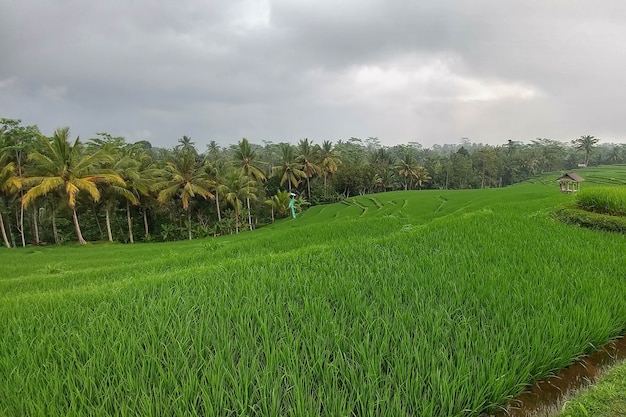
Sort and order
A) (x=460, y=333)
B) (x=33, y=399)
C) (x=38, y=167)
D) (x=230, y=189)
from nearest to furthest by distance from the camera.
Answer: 1. (x=33, y=399)
2. (x=460, y=333)
3. (x=38, y=167)
4. (x=230, y=189)

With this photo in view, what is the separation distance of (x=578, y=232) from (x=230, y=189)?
26665mm

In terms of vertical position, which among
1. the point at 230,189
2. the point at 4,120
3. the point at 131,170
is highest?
the point at 4,120

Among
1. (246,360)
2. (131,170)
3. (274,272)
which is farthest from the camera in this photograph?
(131,170)

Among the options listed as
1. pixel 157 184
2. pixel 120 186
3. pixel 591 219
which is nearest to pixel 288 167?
pixel 157 184

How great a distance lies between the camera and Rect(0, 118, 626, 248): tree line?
20000 millimetres

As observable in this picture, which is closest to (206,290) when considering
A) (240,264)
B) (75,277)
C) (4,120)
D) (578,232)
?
(240,264)

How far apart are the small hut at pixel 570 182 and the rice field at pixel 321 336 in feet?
76.9

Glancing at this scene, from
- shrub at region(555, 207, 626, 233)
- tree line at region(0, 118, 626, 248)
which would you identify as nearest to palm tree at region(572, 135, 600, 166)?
tree line at region(0, 118, 626, 248)

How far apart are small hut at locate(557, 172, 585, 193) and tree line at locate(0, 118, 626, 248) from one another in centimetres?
2379

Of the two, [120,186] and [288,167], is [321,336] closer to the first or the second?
[120,186]

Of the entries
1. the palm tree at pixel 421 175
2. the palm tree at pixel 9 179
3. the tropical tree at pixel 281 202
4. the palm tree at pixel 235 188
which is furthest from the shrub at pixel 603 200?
the palm tree at pixel 421 175

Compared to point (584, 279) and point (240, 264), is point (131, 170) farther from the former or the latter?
point (584, 279)

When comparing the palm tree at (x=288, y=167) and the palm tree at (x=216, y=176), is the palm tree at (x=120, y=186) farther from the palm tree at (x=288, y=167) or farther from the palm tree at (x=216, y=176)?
the palm tree at (x=288, y=167)

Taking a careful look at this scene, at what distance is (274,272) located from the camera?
4.25 metres
